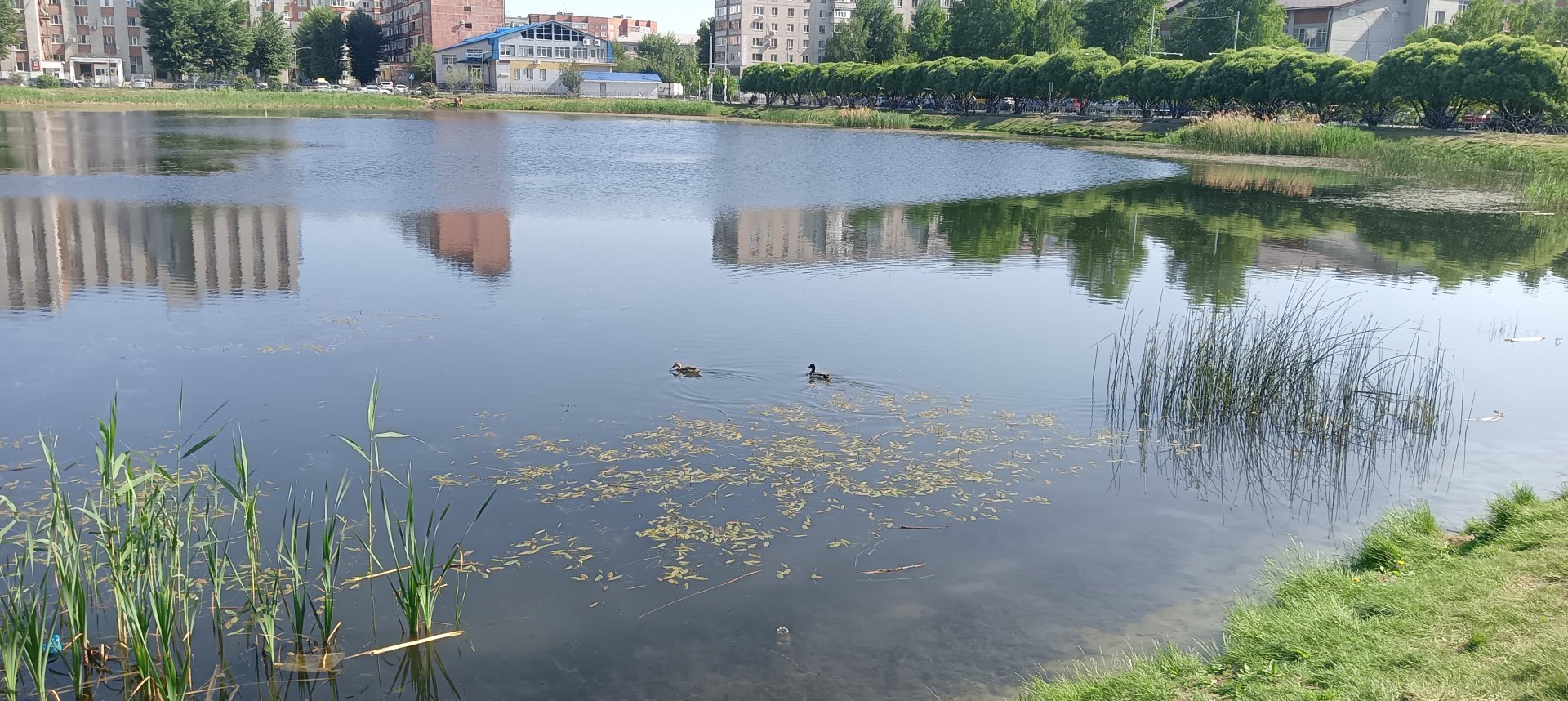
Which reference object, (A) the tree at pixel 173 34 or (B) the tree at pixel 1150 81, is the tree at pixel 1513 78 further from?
(A) the tree at pixel 173 34

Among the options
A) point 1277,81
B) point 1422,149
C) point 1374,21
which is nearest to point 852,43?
point 1374,21

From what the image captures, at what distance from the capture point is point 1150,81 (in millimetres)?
61688

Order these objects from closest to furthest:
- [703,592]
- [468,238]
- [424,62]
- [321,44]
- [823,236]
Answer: [703,592] → [468,238] → [823,236] → [424,62] → [321,44]

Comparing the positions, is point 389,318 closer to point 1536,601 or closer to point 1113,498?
point 1113,498

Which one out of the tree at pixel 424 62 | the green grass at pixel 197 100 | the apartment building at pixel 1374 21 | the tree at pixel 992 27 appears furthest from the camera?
the tree at pixel 424 62

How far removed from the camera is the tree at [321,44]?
396 ft

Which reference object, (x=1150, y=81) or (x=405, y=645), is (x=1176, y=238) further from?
(x=1150, y=81)

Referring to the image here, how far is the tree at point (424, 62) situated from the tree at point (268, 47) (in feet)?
43.5

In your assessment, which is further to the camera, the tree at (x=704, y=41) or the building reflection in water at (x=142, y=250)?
the tree at (x=704, y=41)

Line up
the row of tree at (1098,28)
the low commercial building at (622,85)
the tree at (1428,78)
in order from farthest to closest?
the low commercial building at (622,85)
the row of tree at (1098,28)
the tree at (1428,78)

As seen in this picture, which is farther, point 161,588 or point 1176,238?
point 1176,238

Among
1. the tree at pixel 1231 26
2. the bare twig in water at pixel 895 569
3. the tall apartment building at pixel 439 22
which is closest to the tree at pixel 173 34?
the tall apartment building at pixel 439 22

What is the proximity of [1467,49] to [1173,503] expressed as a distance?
44.7 meters

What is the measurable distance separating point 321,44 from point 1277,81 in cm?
9910
